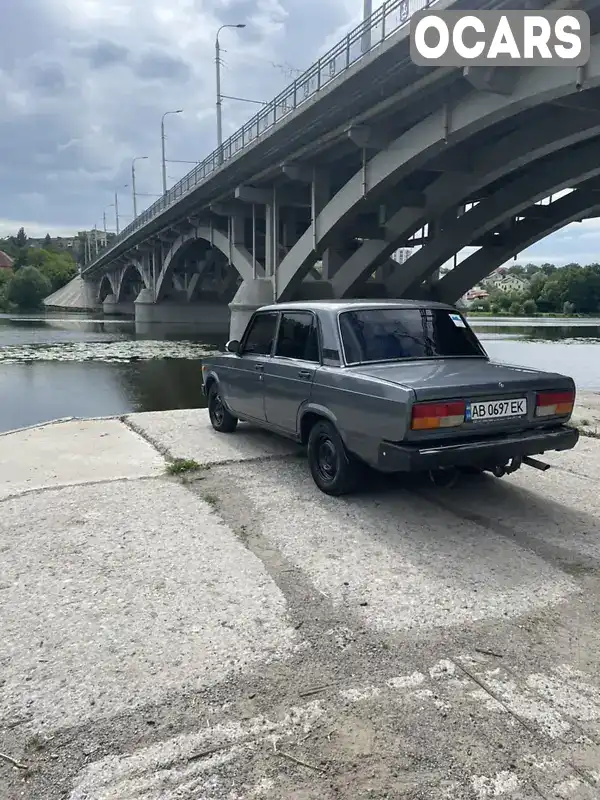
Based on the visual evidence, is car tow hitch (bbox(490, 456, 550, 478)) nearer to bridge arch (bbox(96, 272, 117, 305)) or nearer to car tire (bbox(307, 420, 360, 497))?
car tire (bbox(307, 420, 360, 497))

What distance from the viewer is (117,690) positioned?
8.34 ft

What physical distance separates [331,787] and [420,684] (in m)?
0.66

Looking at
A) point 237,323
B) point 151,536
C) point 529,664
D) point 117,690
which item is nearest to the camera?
point 117,690

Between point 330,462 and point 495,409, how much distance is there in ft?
4.54

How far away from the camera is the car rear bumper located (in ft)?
13.4

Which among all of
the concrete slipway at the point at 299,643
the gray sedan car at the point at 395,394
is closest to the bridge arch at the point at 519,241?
the gray sedan car at the point at 395,394

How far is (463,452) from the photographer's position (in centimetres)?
418

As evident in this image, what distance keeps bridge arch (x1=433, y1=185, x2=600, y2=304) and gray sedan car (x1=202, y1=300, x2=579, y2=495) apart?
19611mm

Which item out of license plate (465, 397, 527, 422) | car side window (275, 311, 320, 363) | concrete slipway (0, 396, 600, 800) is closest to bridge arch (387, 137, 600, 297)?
car side window (275, 311, 320, 363)

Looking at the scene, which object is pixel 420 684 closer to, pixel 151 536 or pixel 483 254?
pixel 151 536

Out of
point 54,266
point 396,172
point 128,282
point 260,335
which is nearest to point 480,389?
point 260,335

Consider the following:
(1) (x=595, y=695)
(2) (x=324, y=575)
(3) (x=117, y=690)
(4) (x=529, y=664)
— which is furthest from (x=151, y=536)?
(1) (x=595, y=695)

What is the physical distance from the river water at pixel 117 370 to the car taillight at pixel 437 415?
10442 mm

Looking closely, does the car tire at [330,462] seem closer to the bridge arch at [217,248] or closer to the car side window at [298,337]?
the car side window at [298,337]
